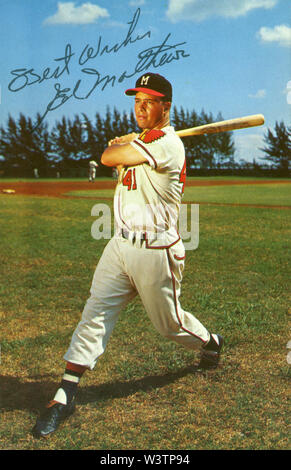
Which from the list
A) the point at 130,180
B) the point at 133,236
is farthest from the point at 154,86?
the point at 133,236

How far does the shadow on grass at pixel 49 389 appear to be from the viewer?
9.81 ft

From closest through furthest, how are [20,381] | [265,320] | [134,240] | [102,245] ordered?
[134,240], [20,381], [265,320], [102,245]

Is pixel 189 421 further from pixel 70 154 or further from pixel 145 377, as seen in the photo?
pixel 70 154

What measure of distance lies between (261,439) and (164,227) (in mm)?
1275

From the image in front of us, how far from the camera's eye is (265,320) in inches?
174

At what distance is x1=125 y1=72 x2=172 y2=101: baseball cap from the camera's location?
270 cm

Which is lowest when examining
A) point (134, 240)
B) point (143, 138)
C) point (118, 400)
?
point (118, 400)

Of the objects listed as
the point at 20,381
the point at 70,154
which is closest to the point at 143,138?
the point at 20,381

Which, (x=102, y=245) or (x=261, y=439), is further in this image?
(x=102, y=245)

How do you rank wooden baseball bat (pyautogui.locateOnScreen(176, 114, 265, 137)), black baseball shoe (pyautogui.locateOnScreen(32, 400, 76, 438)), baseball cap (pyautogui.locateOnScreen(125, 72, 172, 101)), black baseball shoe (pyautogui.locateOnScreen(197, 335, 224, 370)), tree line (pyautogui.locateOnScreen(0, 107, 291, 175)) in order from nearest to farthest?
1. black baseball shoe (pyautogui.locateOnScreen(32, 400, 76, 438))
2. baseball cap (pyautogui.locateOnScreen(125, 72, 172, 101))
3. wooden baseball bat (pyautogui.locateOnScreen(176, 114, 265, 137))
4. black baseball shoe (pyautogui.locateOnScreen(197, 335, 224, 370))
5. tree line (pyautogui.locateOnScreen(0, 107, 291, 175))

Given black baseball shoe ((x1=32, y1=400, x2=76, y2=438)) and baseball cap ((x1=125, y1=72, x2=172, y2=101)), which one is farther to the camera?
baseball cap ((x1=125, y1=72, x2=172, y2=101))

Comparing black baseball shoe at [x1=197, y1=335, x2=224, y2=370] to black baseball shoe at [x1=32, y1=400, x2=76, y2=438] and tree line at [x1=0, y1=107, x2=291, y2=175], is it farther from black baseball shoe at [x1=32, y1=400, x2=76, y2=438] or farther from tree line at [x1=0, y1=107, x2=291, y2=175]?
tree line at [x1=0, y1=107, x2=291, y2=175]

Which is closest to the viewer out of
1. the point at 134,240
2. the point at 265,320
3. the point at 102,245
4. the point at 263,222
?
the point at 134,240

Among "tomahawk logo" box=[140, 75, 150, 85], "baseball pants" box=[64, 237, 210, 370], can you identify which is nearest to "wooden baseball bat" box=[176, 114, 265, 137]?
"tomahawk logo" box=[140, 75, 150, 85]
